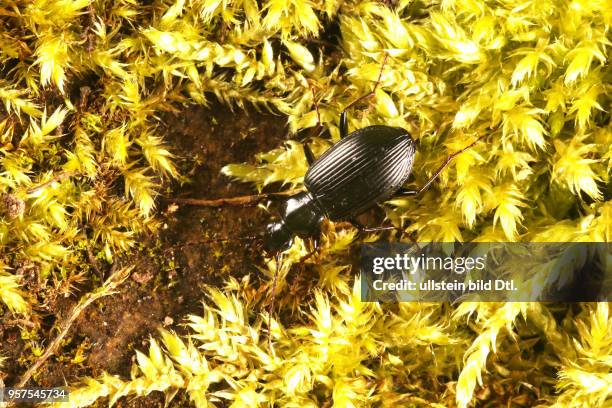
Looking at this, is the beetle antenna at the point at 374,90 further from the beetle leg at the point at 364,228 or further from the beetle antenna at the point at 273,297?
the beetle antenna at the point at 273,297

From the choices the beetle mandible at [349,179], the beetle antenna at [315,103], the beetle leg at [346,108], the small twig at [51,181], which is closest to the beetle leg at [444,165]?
the beetle mandible at [349,179]

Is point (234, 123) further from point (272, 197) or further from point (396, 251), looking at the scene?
point (396, 251)

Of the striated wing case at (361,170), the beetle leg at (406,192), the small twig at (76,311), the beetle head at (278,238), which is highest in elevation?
the striated wing case at (361,170)

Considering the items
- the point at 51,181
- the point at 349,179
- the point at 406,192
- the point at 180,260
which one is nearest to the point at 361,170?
the point at 349,179

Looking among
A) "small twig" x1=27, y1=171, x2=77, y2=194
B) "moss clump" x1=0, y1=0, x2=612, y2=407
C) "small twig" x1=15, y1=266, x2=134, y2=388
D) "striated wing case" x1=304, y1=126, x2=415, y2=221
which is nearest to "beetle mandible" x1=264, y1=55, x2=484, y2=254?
"striated wing case" x1=304, y1=126, x2=415, y2=221

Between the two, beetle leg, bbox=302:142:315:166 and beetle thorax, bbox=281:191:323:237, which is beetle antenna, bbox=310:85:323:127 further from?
beetle thorax, bbox=281:191:323:237

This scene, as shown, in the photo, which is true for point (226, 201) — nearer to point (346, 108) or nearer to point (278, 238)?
point (278, 238)
